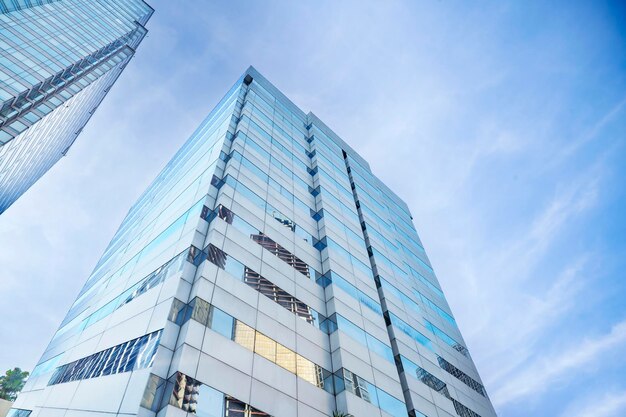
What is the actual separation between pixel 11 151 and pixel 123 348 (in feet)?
167

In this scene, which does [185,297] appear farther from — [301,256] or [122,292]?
[301,256]

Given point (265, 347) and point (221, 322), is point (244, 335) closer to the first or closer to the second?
point (265, 347)

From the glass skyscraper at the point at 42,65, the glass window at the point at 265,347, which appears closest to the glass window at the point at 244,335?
the glass window at the point at 265,347

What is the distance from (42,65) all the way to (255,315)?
57.8 meters

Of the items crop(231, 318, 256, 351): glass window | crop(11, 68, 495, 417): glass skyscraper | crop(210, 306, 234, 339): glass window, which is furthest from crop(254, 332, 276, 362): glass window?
crop(210, 306, 234, 339): glass window

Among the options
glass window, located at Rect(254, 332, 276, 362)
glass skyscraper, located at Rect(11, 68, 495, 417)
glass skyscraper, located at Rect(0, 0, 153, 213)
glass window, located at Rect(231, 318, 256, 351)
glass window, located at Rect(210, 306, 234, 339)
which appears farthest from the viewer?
glass skyscraper, located at Rect(0, 0, 153, 213)

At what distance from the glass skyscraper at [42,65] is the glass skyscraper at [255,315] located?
1230 inches

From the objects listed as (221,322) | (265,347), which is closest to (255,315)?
(265,347)

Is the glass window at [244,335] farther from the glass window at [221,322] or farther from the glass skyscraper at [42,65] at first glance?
the glass skyscraper at [42,65]

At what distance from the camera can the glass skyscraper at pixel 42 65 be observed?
46094 mm

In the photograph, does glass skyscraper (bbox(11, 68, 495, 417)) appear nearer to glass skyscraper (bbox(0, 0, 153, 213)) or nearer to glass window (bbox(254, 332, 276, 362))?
glass window (bbox(254, 332, 276, 362))

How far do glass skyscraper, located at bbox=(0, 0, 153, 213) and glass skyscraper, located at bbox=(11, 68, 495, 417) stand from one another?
3124cm

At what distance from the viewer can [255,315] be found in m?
19.7

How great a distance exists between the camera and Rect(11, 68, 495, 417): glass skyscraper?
15883 mm
